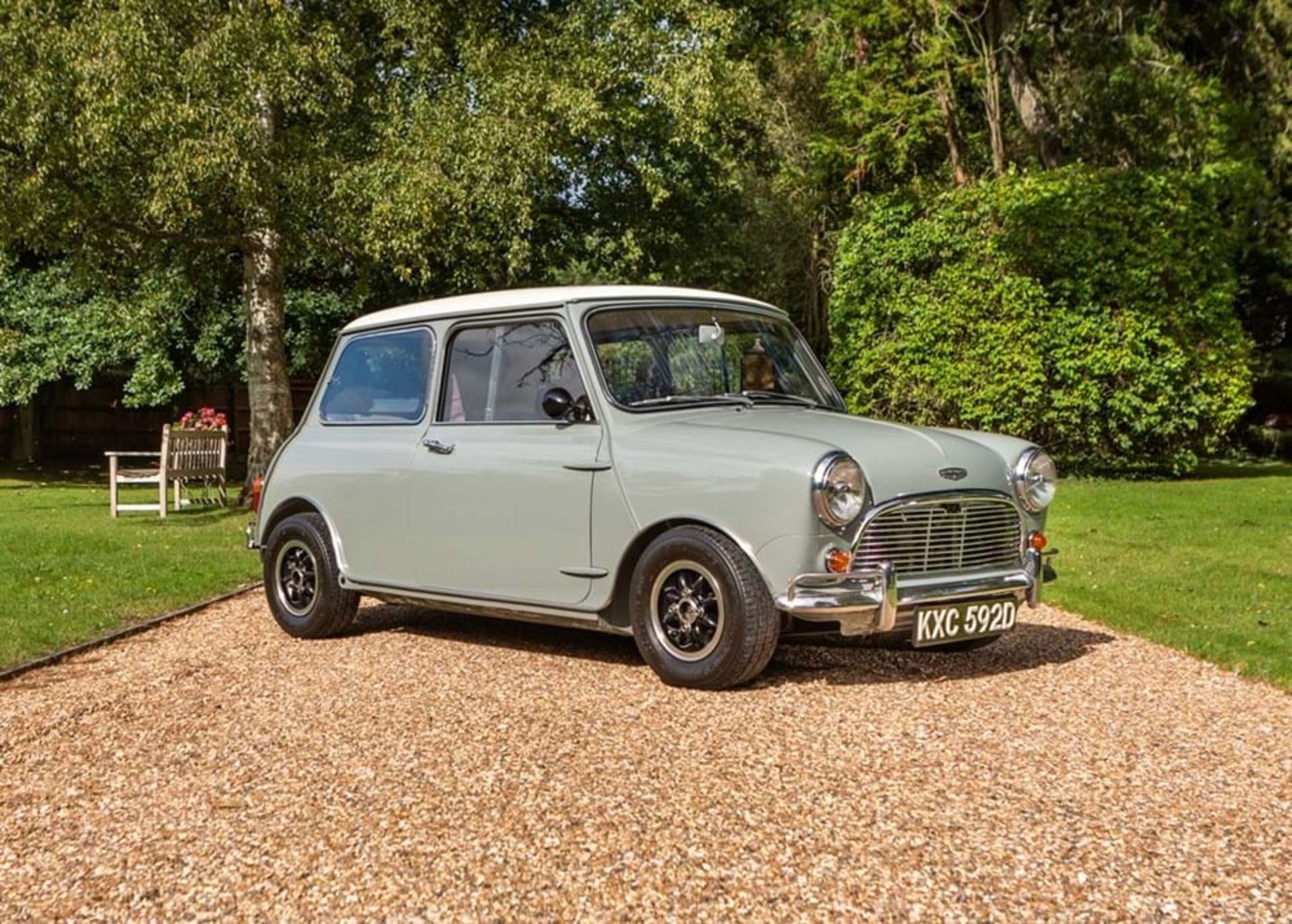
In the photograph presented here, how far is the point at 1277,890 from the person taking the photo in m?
3.90

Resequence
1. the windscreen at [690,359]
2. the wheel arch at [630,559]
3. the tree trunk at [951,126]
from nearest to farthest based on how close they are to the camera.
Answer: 1. the wheel arch at [630,559]
2. the windscreen at [690,359]
3. the tree trunk at [951,126]

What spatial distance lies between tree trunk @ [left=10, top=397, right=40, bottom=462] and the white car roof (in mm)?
26730

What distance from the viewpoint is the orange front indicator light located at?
19.9ft

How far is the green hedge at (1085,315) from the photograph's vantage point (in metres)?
19.6

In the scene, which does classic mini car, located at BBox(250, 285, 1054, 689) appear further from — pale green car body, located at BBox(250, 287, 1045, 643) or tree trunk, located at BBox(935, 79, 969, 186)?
tree trunk, located at BBox(935, 79, 969, 186)

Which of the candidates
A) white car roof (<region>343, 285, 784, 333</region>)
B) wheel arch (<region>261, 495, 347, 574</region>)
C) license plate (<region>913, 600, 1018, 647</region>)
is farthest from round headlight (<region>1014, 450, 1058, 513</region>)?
wheel arch (<region>261, 495, 347, 574</region>)

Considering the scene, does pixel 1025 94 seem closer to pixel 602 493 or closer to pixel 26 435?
pixel 602 493

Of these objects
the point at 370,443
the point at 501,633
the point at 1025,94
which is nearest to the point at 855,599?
the point at 501,633

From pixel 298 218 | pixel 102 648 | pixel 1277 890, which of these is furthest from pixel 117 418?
pixel 1277 890

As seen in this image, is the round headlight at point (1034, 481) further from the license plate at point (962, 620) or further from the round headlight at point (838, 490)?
the round headlight at point (838, 490)

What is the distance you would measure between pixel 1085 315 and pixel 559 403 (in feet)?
47.6

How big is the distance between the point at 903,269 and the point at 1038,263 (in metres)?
2.03

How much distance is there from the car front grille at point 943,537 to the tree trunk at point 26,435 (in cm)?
2928

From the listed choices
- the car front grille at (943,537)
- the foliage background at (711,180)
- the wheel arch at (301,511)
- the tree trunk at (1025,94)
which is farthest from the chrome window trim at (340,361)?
the tree trunk at (1025,94)
